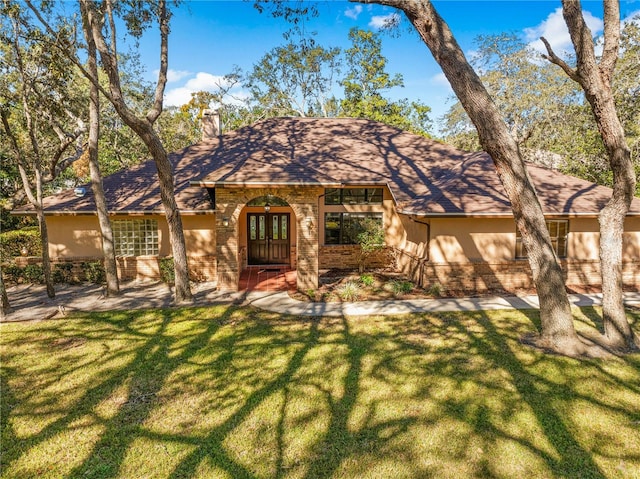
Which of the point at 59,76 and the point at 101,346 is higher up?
the point at 59,76

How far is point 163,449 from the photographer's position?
4465 millimetres

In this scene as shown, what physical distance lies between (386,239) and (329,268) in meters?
2.80

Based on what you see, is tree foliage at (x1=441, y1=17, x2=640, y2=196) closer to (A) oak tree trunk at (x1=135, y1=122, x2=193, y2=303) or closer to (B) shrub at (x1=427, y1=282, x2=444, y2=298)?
(B) shrub at (x1=427, y1=282, x2=444, y2=298)

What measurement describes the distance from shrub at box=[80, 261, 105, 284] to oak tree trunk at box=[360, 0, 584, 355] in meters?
12.2

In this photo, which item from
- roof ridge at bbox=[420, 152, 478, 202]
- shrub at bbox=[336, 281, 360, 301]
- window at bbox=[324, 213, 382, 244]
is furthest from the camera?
window at bbox=[324, 213, 382, 244]

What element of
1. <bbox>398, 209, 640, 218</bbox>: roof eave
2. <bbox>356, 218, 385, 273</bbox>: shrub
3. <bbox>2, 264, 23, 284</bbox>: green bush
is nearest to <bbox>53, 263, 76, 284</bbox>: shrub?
<bbox>2, 264, 23, 284</bbox>: green bush

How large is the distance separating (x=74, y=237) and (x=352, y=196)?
1102 centimetres

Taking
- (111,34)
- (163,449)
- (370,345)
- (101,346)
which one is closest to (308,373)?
(370,345)

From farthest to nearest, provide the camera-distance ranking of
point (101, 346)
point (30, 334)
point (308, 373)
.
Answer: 1. point (30, 334)
2. point (101, 346)
3. point (308, 373)

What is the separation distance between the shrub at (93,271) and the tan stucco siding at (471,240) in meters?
11.7

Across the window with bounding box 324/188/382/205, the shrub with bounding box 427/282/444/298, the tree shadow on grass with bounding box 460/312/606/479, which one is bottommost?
the tree shadow on grass with bounding box 460/312/606/479

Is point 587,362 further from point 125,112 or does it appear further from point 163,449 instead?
point 125,112

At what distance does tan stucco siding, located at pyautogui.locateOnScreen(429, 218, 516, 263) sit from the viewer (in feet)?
39.1

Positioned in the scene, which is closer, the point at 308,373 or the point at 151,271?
the point at 308,373
